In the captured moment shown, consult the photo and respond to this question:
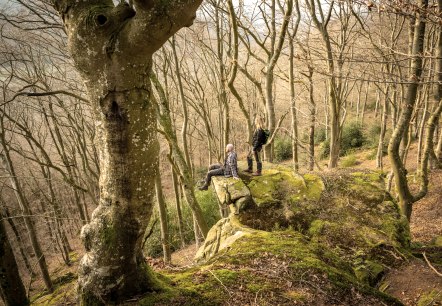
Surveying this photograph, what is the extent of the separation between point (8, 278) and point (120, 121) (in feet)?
13.0

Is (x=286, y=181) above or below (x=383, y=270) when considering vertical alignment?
above

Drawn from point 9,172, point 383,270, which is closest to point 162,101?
point 383,270

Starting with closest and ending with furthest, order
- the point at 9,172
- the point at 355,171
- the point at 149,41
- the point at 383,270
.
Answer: the point at 149,41 → the point at 383,270 → the point at 355,171 → the point at 9,172

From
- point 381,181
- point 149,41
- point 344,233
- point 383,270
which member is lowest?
point 383,270

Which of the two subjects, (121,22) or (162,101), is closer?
(121,22)

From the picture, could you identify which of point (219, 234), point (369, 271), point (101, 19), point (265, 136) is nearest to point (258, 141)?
point (265, 136)

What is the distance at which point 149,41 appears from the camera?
1.85 meters

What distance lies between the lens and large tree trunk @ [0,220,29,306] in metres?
4.25

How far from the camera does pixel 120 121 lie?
6.76ft

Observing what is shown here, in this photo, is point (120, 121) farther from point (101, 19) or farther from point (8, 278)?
point (8, 278)

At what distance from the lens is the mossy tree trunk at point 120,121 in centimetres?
186

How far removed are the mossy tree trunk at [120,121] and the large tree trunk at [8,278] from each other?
2876 millimetres

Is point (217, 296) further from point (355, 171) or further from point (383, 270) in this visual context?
point (355, 171)

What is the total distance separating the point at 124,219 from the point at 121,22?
57.5 inches
